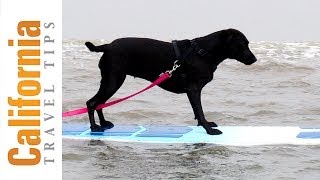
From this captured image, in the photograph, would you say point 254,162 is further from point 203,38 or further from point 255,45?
point 255,45

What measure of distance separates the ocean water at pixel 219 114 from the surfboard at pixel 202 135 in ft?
0.39

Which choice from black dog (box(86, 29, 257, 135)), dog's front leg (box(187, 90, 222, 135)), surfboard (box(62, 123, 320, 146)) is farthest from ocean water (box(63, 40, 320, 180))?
black dog (box(86, 29, 257, 135))

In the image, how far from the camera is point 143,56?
707cm

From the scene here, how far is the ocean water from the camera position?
5945mm

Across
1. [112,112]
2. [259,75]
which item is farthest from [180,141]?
[259,75]

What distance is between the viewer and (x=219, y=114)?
870 centimetres

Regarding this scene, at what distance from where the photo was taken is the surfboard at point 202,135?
6961mm

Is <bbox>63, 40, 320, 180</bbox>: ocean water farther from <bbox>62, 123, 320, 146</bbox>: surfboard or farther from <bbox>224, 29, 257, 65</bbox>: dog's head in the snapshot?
<bbox>224, 29, 257, 65</bbox>: dog's head

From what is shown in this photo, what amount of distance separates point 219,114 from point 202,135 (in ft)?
5.09

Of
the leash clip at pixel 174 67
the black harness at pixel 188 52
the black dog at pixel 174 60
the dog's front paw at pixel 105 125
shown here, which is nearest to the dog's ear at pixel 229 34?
the black dog at pixel 174 60

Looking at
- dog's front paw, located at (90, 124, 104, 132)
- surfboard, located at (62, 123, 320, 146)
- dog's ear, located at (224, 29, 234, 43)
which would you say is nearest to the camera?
surfboard, located at (62, 123, 320, 146)

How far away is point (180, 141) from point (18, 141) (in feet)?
8.53

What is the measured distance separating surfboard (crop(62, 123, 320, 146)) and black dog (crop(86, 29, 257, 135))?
16 centimetres

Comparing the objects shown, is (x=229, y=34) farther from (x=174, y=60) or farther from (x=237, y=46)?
(x=174, y=60)
